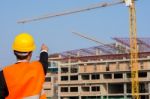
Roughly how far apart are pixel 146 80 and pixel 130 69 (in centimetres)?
356

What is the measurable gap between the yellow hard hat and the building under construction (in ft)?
222

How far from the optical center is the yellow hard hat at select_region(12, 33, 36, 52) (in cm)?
260

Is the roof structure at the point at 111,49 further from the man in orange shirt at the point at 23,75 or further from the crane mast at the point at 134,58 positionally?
the man in orange shirt at the point at 23,75

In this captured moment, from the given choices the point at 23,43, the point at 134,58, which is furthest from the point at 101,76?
the point at 23,43

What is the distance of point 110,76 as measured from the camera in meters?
74.4

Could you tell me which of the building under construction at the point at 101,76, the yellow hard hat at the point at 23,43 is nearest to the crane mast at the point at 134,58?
the building under construction at the point at 101,76

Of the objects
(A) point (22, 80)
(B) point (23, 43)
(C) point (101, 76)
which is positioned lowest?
(C) point (101, 76)

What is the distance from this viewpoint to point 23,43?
2588 mm

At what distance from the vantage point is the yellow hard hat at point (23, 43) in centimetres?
260

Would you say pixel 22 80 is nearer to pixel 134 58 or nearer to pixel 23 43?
pixel 23 43

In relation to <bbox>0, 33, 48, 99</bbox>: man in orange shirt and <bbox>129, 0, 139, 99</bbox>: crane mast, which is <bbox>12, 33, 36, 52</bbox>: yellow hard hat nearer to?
<bbox>0, 33, 48, 99</bbox>: man in orange shirt

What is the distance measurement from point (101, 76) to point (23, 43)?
7241 cm

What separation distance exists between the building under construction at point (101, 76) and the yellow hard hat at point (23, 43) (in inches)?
2668

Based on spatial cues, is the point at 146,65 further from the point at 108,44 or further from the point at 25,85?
the point at 25,85
